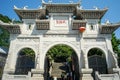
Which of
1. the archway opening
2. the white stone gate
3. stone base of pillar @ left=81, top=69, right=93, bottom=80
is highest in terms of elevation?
the white stone gate

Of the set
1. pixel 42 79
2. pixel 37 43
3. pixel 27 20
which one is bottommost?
pixel 42 79

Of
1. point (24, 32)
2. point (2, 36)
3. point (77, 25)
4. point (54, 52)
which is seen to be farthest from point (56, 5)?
point (2, 36)

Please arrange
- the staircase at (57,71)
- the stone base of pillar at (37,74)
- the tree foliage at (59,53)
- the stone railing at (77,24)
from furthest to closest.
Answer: the tree foliage at (59,53)
the staircase at (57,71)
the stone railing at (77,24)
the stone base of pillar at (37,74)

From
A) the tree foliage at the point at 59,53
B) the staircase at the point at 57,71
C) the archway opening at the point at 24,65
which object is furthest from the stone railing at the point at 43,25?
the tree foliage at the point at 59,53

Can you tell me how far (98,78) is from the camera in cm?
1145

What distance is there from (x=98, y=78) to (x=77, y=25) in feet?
16.3

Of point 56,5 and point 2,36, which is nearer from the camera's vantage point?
point 56,5

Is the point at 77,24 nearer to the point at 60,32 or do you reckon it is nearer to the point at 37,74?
the point at 60,32

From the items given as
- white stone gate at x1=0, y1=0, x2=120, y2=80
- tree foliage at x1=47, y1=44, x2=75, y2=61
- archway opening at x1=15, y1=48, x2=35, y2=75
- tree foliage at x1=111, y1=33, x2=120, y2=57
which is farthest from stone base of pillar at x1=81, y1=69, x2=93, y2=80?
tree foliage at x1=47, y1=44, x2=75, y2=61

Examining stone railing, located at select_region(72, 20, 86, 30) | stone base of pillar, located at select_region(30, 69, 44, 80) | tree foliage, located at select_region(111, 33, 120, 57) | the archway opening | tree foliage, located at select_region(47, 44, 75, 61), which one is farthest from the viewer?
tree foliage, located at select_region(47, 44, 75, 61)

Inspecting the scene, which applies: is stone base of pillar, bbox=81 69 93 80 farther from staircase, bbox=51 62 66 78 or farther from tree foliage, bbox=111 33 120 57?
tree foliage, bbox=111 33 120 57

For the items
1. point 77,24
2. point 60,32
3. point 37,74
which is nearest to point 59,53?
point 60,32

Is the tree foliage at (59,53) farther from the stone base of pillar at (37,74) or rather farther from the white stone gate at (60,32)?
the stone base of pillar at (37,74)

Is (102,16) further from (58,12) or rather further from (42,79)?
(42,79)
